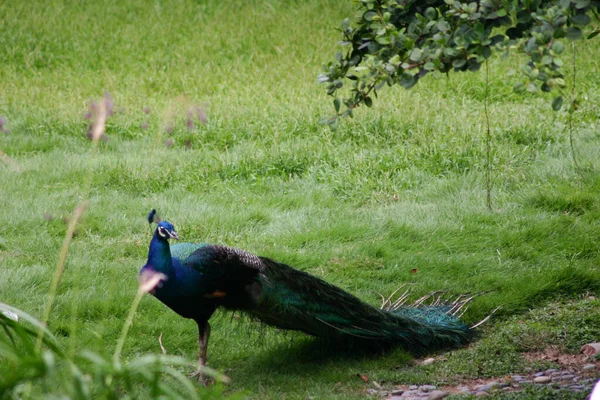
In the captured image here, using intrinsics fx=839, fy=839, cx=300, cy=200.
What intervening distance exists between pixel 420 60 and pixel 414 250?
2.53 metres

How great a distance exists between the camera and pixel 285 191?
7676 mm

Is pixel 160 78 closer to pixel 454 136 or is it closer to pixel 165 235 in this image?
pixel 454 136

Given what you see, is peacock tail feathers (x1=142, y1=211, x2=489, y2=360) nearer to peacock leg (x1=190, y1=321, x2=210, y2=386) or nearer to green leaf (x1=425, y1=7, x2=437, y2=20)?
peacock leg (x1=190, y1=321, x2=210, y2=386)

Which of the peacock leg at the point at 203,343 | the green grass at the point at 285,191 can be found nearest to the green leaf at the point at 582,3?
the green grass at the point at 285,191

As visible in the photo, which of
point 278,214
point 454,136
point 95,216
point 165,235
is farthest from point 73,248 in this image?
point 454,136

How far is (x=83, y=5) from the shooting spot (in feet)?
47.1

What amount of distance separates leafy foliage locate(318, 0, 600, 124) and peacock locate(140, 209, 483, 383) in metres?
0.96

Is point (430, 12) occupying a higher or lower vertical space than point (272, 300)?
higher

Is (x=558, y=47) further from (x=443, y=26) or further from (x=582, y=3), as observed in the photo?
(x=443, y=26)

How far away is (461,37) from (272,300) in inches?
70.5

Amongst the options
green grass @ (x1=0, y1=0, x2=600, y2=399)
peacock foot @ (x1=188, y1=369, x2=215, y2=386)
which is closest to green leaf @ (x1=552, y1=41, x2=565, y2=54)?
green grass @ (x1=0, y1=0, x2=600, y2=399)

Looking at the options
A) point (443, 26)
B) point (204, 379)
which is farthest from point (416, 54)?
point (204, 379)

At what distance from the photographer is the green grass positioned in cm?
536

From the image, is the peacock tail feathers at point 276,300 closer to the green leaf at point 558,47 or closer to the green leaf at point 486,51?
the green leaf at point 486,51
